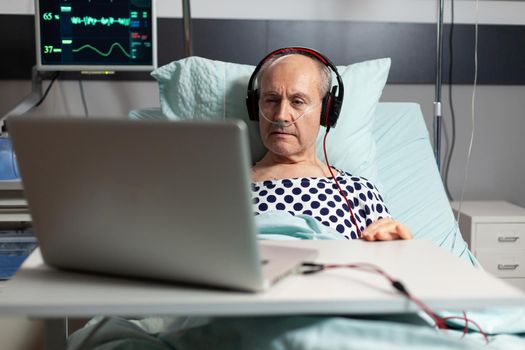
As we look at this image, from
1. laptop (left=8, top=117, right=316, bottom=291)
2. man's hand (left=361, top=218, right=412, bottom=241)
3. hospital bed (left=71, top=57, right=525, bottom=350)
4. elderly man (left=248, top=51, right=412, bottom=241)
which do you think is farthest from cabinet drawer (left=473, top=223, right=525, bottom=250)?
laptop (left=8, top=117, right=316, bottom=291)

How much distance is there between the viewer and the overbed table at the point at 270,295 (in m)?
0.86

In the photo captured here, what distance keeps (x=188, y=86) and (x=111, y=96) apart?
0.75 m

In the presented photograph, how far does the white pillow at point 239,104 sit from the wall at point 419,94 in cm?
65

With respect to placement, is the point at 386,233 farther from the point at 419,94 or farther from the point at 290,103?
the point at 419,94

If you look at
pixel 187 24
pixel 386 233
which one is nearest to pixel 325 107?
pixel 386 233

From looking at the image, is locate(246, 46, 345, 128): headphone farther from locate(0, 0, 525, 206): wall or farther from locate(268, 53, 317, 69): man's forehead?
locate(0, 0, 525, 206): wall

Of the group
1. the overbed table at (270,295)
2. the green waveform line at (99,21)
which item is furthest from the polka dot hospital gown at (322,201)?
the green waveform line at (99,21)

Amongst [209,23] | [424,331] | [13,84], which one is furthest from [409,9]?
[424,331]

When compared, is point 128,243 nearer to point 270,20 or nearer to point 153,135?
point 153,135

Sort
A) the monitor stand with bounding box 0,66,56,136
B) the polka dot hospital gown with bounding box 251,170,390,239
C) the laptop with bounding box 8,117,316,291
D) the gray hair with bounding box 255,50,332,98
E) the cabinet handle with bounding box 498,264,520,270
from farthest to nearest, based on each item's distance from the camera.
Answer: the cabinet handle with bounding box 498,264,520,270
the monitor stand with bounding box 0,66,56,136
the gray hair with bounding box 255,50,332,98
the polka dot hospital gown with bounding box 251,170,390,239
the laptop with bounding box 8,117,316,291

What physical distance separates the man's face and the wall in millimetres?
→ 920

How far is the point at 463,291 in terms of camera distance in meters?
0.91

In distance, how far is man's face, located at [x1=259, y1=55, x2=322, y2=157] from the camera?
1.76 meters

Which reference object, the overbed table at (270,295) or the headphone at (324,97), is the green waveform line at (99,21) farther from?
the overbed table at (270,295)
